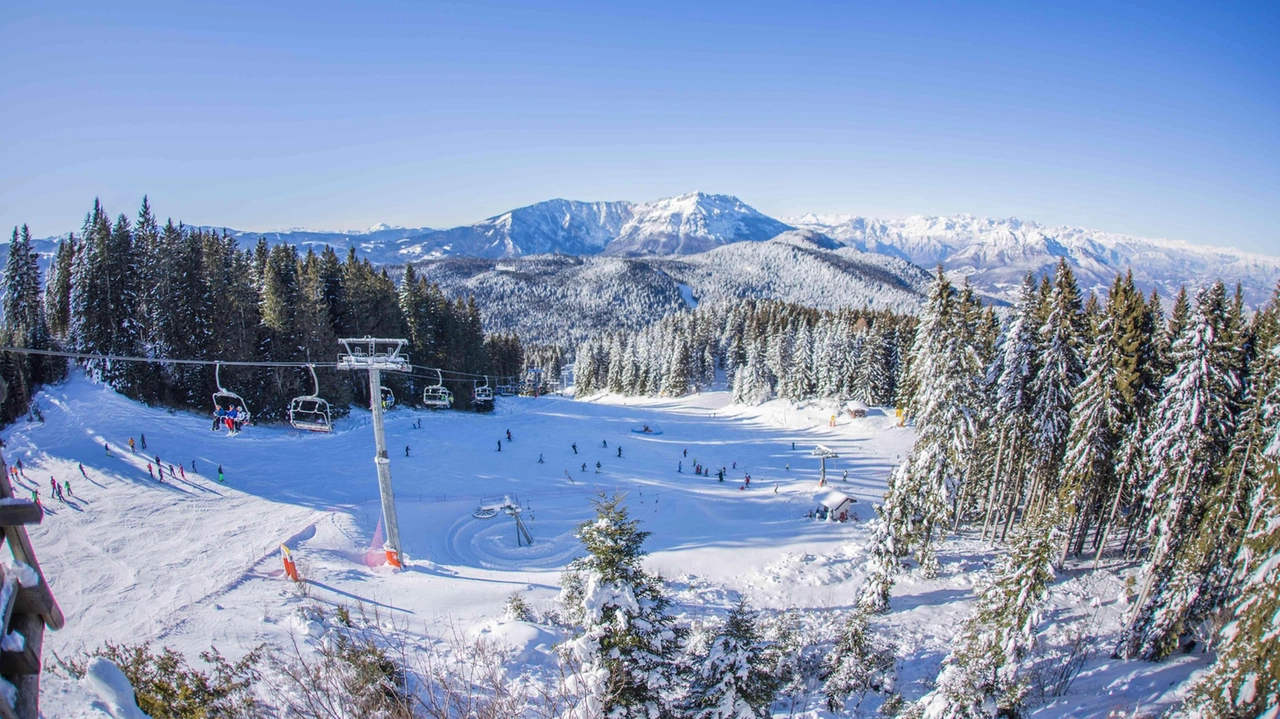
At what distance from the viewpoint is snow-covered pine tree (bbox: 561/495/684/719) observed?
1280cm

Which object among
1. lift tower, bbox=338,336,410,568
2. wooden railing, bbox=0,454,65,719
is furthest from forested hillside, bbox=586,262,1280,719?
lift tower, bbox=338,336,410,568

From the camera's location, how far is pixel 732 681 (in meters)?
14.0

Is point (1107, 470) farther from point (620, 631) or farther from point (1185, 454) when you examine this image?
point (620, 631)

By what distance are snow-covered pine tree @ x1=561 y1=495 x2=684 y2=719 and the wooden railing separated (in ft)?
33.5

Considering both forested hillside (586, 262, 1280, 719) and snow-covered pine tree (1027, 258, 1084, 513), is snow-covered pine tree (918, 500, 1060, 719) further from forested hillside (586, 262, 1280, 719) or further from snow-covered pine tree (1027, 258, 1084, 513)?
snow-covered pine tree (1027, 258, 1084, 513)

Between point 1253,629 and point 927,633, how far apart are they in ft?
36.5

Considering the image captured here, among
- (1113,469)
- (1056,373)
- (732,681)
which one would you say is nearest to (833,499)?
(1113,469)

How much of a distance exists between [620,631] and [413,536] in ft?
61.4

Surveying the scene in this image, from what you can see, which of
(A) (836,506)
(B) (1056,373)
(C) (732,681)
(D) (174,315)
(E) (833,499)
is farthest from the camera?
(D) (174,315)

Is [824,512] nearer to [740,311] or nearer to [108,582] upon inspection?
[108,582]

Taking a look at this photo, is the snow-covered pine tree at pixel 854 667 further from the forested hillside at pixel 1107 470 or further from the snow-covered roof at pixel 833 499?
the snow-covered roof at pixel 833 499

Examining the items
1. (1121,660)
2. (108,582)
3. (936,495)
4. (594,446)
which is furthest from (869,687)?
(594,446)

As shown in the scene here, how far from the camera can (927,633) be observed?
23.6m

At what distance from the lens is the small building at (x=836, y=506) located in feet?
117
